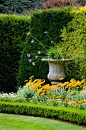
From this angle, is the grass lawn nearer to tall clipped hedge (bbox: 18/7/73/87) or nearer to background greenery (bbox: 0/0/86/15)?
tall clipped hedge (bbox: 18/7/73/87)

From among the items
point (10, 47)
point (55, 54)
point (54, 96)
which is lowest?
point (54, 96)

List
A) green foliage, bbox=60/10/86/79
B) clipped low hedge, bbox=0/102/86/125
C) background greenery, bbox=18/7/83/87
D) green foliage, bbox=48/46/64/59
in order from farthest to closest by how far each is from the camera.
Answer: background greenery, bbox=18/7/83/87, green foliage, bbox=60/10/86/79, green foliage, bbox=48/46/64/59, clipped low hedge, bbox=0/102/86/125

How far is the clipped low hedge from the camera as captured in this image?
6891 mm

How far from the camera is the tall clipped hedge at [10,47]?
1158cm

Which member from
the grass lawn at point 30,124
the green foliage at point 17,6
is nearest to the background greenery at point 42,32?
the grass lawn at point 30,124

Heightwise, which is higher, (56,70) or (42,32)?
(42,32)

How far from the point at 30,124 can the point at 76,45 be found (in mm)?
3904

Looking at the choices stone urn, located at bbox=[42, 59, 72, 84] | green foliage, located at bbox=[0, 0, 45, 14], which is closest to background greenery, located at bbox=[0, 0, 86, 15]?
green foliage, located at bbox=[0, 0, 45, 14]

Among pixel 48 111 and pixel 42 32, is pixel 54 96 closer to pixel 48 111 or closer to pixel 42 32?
pixel 48 111

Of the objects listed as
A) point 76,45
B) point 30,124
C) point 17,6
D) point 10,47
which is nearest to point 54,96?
point 76,45

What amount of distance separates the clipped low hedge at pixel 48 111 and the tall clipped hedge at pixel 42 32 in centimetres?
253

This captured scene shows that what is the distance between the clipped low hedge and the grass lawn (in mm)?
245

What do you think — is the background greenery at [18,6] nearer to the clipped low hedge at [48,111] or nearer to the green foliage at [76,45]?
the green foliage at [76,45]

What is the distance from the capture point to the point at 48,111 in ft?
24.6
